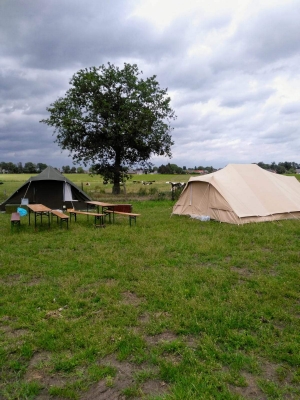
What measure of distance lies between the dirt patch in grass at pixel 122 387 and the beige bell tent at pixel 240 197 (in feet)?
25.8

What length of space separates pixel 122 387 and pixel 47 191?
40.7 ft

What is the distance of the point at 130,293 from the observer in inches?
183

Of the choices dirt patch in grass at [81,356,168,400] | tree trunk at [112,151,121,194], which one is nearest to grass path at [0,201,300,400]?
dirt patch in grass at [81,356,168,400]

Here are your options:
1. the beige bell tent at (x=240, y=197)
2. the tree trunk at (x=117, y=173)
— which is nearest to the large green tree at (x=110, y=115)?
the tree trunk at (x=117, y=173)

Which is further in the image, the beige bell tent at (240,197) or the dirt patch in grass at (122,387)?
the beige bell tent at (240,197)

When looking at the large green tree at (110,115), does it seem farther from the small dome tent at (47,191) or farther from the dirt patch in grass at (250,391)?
the dirt patch in grass at (250,391)

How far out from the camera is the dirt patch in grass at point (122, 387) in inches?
101

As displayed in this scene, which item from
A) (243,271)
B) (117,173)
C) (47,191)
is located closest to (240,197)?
(243,271)

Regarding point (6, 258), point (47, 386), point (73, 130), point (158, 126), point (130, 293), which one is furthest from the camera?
point (158, 126)

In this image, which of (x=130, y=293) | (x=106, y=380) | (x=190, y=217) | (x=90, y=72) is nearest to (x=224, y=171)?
(x=190, y=217)

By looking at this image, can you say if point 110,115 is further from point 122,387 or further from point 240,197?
point 122,387

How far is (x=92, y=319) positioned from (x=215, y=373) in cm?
163

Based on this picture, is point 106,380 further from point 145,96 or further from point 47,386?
point 145,96

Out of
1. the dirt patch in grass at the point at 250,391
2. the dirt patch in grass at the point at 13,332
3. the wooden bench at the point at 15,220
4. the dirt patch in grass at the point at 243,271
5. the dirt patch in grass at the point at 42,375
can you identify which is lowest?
the dirt patch in grass at the point at 250,391
